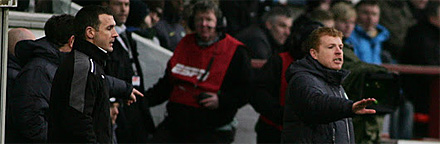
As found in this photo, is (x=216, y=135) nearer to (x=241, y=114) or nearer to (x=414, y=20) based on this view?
(x=241, y=114)

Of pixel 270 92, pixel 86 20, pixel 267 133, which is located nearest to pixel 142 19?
pixel 270 92

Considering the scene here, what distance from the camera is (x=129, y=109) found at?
25.3 feet

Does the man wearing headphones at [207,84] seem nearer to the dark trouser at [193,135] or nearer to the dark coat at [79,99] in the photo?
the dark trouser at [193,135]

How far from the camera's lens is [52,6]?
811cm

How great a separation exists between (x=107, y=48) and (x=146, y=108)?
77.7 inches

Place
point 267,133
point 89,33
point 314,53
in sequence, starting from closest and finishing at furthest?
point 89,33
point 314,53
point 267,133

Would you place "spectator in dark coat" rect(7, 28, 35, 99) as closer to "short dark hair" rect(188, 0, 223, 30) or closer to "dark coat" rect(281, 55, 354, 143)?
"short dark hair" rect(188, 0, 223, 30)

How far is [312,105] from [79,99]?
1.50m

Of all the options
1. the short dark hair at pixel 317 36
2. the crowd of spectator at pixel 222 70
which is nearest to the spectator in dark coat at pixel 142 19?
the crowd of spectator at pixel 222 70

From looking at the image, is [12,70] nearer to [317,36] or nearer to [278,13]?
[317,36]

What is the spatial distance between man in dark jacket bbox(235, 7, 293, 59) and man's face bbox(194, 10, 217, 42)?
140 centimetres

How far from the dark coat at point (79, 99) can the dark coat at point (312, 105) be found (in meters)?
1.31

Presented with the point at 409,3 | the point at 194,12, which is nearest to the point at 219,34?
the point at 194,12

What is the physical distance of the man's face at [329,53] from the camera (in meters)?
6.45
